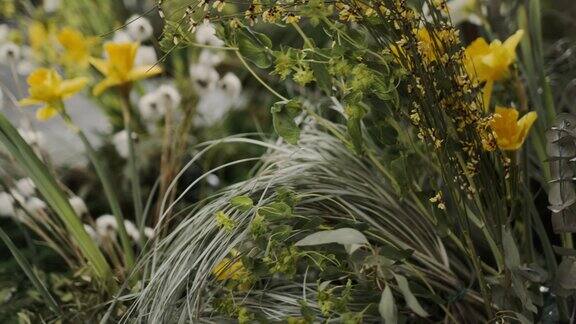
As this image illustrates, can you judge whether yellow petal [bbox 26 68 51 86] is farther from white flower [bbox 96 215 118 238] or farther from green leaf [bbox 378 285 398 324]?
green leaf [bbox 378 285 398 324]

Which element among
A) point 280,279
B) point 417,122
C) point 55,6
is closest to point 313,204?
point 280,279

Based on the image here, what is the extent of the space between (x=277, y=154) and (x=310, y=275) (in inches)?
9.1

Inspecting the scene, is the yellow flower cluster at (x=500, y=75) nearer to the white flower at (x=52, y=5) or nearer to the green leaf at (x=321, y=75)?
the green leaf at (x=321, y=75)

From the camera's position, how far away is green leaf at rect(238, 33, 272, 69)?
0.98 metres

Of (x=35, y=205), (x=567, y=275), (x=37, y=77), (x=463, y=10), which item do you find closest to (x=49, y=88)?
(x=37, y=77)

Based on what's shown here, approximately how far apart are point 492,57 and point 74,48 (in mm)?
893

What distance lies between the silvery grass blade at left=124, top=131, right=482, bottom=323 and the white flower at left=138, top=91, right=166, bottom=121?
0.50m

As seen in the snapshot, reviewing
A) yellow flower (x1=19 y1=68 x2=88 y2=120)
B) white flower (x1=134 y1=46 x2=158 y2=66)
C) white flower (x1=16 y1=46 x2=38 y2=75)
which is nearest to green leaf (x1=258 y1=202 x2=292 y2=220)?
yellow flower (x1=19 y1=68 x2=88 y2=120)

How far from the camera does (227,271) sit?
1097mm

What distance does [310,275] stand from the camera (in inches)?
48.3

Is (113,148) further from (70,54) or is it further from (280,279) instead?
(280,279)

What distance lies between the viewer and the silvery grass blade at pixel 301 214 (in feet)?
3.50

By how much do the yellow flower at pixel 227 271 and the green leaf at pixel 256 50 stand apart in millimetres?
237

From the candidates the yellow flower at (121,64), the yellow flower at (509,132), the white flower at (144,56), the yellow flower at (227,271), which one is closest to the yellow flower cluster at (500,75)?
the yellow flower at (509,132)
